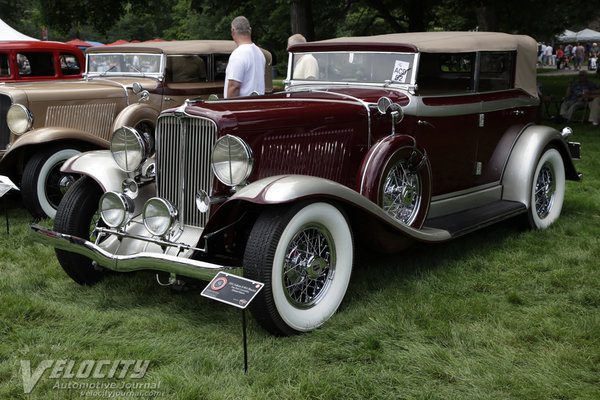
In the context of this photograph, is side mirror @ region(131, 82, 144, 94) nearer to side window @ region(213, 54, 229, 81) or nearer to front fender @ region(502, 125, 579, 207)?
side window @ region(213, 54, 229, 81)

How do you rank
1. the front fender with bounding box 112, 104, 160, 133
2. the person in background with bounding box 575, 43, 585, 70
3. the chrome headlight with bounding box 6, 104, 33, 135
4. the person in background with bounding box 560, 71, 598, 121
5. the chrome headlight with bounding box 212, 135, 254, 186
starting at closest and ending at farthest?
the chrome headlight with bounding box 212, 135, 254, 186 → the chrome headlight with bounding box 6, 104, 33, 135 → the front fender with bounding box 112, 104, 160, 133 → the person in background with bounding box 560, 71, 598, 121 → the person in background with bounding box 575, 43, 585, 70

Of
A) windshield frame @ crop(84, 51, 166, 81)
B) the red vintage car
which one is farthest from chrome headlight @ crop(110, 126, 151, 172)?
the red vintage car

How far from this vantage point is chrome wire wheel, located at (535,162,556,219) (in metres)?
5.48

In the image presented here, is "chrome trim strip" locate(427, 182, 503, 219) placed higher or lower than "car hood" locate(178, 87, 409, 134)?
lower

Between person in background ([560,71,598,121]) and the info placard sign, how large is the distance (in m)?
10.9

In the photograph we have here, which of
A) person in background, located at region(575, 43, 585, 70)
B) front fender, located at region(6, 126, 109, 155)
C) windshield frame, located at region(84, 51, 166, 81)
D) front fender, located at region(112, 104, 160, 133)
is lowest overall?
front fender, located at region(6, 126, 109, 155)

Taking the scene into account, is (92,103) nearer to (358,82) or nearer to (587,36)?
(358,82)

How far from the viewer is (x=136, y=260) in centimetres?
334

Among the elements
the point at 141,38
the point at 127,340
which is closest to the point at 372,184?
the point at 127,340

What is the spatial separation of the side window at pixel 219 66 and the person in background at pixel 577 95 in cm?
746

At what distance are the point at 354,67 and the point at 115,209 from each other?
215cm

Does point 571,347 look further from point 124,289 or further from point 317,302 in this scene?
point 124,289

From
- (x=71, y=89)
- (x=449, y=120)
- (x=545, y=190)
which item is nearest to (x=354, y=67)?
(x=449, y=120)

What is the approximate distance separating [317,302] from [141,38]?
170 ft
